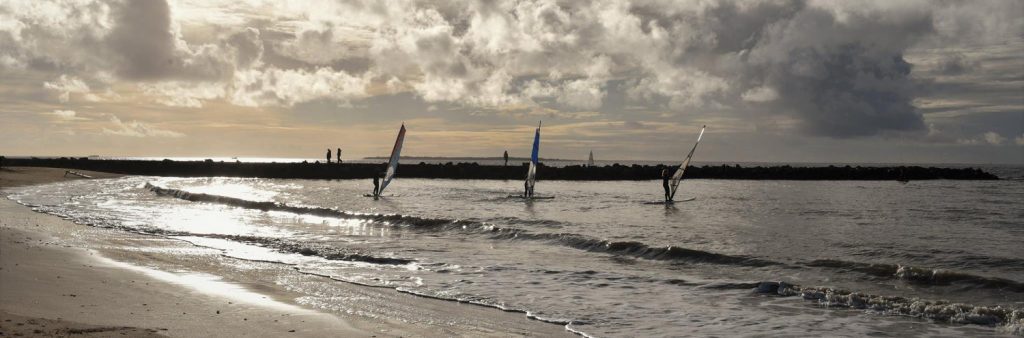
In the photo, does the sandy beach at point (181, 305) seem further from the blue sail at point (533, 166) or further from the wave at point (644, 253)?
the blue sail at point (533, 166)

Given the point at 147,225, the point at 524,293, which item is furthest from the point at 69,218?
the point at 524,293

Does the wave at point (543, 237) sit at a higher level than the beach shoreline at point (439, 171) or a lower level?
lower

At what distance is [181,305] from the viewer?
8.90 m

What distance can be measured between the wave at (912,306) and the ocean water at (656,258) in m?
0.03

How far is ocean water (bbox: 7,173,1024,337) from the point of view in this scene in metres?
9.91

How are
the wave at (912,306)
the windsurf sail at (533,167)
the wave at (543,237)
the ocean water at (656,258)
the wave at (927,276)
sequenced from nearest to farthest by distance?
the wave at (912,306) < the ocean water at (656,258) < the wave at (927,276) < the wave at (543,237) < the windsurf sail at (533,167)

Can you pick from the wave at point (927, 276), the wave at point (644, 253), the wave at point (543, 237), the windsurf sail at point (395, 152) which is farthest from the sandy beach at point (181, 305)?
the windsurf sail at point (395, 152)

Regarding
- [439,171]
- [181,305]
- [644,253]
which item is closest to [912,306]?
[644,253]

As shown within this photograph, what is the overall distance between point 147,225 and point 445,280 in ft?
39.0

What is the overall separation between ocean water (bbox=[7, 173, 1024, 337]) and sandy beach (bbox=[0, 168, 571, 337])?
579 mm

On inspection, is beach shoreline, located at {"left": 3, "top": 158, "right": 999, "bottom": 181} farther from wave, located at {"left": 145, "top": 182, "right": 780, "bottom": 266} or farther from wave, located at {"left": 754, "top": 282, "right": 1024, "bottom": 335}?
wave, located at {"left": 754, "top": 282, "right": 1024, "bottom": 335}

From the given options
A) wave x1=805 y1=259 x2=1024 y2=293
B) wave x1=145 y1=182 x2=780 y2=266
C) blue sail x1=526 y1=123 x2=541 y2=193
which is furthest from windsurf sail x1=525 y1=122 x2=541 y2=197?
wave x1=805 y1=259 x2=1024 y2=293

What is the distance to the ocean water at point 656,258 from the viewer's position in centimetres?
991

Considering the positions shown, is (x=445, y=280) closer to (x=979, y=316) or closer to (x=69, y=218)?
(x=979, y=316)
